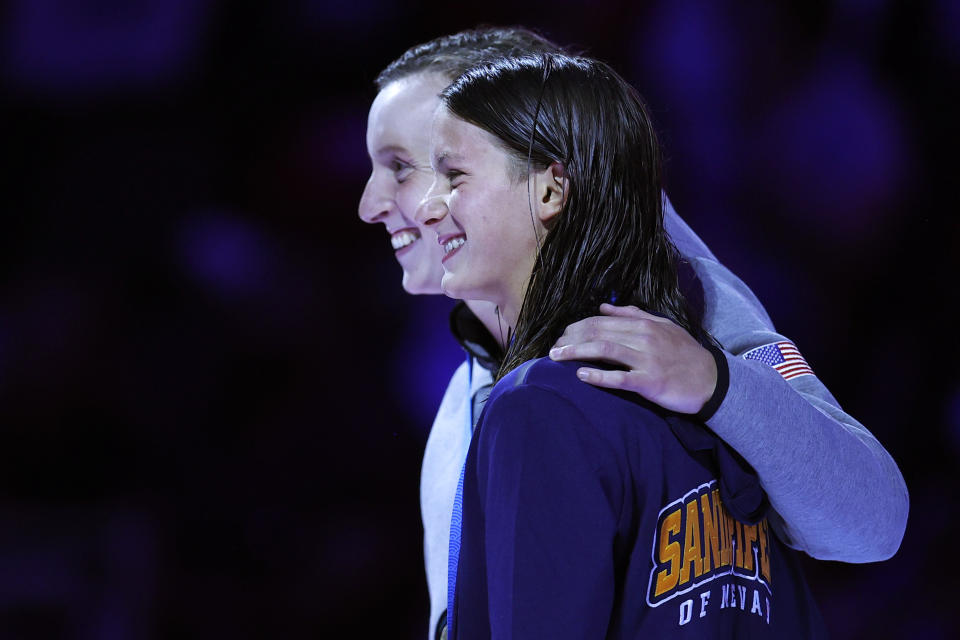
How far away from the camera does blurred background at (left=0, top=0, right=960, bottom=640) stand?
192 centimetres

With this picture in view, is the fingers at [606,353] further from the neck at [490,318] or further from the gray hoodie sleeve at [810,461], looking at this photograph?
the neck at [490,318]

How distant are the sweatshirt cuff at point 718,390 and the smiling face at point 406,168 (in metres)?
0.71

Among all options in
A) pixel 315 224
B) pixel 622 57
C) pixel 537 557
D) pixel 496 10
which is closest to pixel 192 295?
pixel 315 224

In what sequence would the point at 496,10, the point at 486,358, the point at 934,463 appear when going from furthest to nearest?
the point at 496,10
the point at 934,463
the point at 486,358

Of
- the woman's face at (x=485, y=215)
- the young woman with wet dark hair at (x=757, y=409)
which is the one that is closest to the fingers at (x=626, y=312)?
the young woman with wet dark hair at (x=757, y=409)

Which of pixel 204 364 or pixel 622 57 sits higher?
pixel 622 57

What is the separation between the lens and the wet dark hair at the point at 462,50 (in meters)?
1.45

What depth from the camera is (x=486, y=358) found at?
4.60 ft

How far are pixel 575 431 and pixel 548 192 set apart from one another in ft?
0.94

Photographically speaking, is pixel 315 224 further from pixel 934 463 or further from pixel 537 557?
pixel 537 557

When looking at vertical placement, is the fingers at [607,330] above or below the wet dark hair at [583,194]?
below

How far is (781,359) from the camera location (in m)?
0.99

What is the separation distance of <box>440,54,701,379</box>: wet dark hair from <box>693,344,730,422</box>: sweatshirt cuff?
0.08 m

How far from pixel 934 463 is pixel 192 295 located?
5.35 ft
